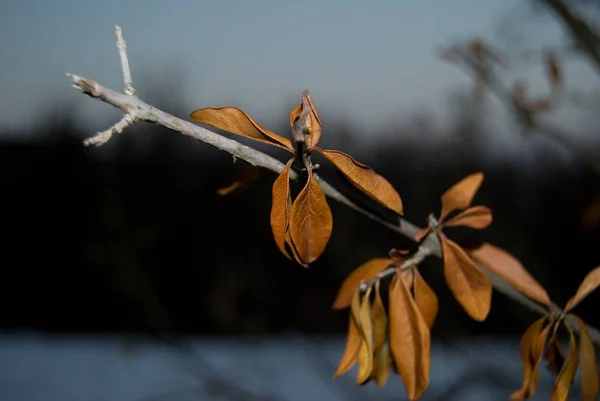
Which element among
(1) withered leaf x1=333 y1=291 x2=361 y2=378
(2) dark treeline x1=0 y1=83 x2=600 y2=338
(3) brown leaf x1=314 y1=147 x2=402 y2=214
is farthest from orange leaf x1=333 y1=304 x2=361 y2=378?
(2) dark treeline x1=0 y1=83 x2=600 y2=338

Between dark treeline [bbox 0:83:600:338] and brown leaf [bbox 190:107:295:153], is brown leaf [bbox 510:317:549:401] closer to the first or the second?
brown leaf [bbox 190:107:295:153]

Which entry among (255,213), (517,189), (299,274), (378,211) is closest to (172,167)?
(255,213)

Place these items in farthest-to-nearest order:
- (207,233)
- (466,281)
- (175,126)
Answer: (207,233), (466,281), (175,126)

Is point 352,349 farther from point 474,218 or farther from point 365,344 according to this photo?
point 474,218

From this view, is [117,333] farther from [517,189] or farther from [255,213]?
[517,189]

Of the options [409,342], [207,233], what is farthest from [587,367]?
[207,233]

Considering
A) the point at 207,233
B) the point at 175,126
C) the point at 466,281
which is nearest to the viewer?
the point at 175,126
